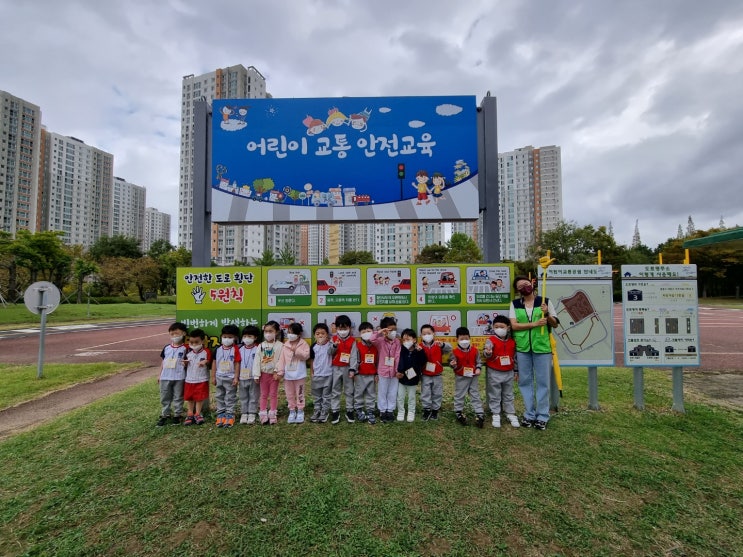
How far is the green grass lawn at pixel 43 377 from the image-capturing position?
6.30 m

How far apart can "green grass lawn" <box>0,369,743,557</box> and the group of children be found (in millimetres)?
288

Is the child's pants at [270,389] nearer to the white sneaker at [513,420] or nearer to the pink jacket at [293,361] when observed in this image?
the pink jacket at [293,361]

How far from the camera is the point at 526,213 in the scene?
83.2m

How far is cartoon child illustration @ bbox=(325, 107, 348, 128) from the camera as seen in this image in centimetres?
537

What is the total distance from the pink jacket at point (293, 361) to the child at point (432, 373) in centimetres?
159

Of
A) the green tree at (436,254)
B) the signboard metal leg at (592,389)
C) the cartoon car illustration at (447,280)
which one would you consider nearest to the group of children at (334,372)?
the cartoon car illustration at (447,280)

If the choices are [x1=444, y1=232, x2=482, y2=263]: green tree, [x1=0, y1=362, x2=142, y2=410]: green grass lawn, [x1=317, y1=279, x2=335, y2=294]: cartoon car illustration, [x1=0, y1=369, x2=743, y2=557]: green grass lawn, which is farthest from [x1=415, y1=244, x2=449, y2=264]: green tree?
[x1=0, y1=369, x2=743, y2=557]: green grass lawn

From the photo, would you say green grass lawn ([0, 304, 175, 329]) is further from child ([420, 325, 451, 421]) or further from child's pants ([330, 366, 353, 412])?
Answer: child ([420, 325, 451, 421])

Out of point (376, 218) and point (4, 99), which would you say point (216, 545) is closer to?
point (376, 218)

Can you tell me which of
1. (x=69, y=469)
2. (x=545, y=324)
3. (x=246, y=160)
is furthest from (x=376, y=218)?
(x=69, y=469)

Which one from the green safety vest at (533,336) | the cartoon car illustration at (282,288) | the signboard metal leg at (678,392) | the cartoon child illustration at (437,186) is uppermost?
the cartoon child illustration at (437,186)

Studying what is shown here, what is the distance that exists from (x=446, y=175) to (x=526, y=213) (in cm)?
8731

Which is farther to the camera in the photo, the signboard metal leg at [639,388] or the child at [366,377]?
the signboard metal leg at [639,388]

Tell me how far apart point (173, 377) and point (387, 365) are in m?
2.84
